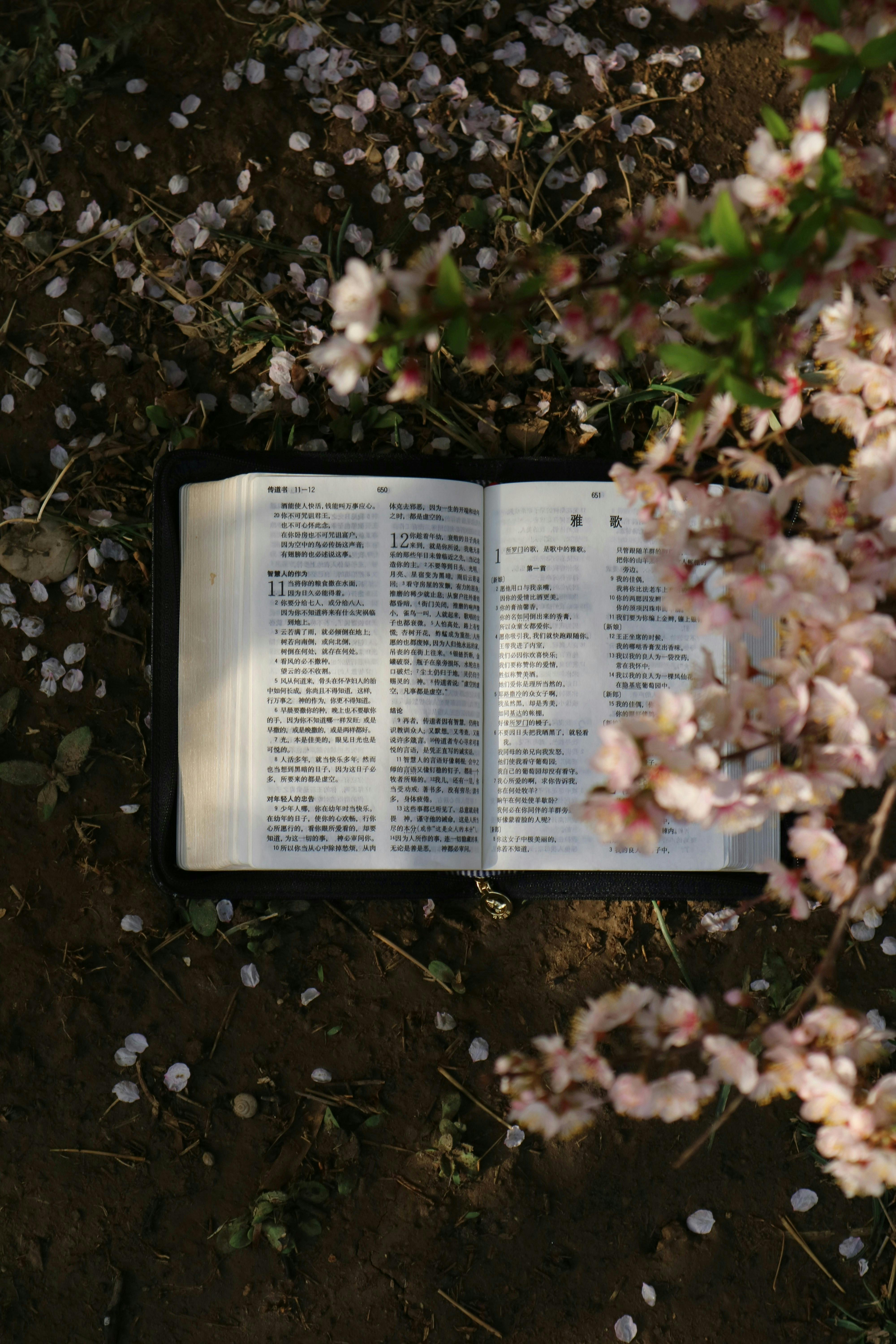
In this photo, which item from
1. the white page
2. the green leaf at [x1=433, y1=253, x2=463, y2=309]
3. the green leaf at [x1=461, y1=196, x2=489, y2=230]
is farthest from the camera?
the green leaf at [x1=461, y1=196, x2=489, y2=230]

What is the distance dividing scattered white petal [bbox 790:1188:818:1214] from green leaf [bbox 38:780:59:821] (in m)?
1.38

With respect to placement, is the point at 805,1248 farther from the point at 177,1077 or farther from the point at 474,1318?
the point at 177,1077

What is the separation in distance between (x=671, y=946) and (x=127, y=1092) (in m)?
0.92

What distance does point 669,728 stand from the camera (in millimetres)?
916

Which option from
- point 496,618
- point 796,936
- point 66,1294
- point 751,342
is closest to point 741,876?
point 796,936

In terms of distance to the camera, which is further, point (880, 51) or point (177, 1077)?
point (177, 1077)

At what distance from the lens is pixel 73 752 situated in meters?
1.54

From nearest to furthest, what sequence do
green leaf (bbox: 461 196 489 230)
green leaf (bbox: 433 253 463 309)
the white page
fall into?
green leaf (bbox: 433 253 463 309)
the white page
green leaf (bbox: 461 196 489 230)

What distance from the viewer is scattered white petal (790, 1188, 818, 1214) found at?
61.1 inches

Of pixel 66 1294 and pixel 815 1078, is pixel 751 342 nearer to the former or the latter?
pixel 815 1078

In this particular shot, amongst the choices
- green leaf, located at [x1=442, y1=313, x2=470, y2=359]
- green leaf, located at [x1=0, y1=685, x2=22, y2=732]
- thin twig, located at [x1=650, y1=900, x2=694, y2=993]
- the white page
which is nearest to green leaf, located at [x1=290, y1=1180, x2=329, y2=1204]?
the white page

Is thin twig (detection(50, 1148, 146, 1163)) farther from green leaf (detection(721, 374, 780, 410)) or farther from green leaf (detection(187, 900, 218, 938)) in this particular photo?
green leaf (detection(721, 374, 780, 410))

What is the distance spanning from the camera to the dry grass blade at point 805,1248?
155 cm

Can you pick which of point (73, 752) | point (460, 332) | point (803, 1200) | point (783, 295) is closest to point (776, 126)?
point (783, 295)
